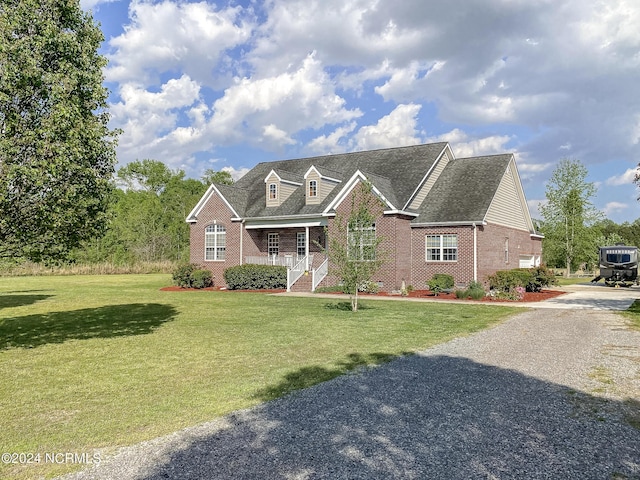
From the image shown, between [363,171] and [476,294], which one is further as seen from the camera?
[363,171]

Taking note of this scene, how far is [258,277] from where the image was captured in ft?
92.8

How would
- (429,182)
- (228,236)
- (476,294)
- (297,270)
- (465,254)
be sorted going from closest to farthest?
1. (476,294)
2. (465,254)
3. (297,270)
4. (429,182)
5. (228,236)

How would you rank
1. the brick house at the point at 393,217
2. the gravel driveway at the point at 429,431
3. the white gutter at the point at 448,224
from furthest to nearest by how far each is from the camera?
the brick house at the point at 393,217 → the white gutter at the point at 448,224 → the gravel driveway at the point at 429,431

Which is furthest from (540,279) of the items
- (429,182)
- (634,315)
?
(634,315)

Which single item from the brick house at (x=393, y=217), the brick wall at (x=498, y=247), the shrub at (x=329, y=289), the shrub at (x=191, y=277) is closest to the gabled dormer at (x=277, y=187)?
the brick house at (x=393, y=217)

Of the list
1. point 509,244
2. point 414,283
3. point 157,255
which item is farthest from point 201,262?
point 157,255

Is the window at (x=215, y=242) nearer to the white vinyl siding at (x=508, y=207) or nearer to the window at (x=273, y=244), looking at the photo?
the window at (x=273, y=244)

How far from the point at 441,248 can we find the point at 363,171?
6778 millimetres

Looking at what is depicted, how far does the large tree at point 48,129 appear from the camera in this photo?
9.23 metres

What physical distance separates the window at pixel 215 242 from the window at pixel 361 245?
51.3 ft

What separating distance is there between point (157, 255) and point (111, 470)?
5272 centimetres

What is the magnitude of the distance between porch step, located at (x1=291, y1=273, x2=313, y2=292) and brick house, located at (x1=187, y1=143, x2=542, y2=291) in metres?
0.06

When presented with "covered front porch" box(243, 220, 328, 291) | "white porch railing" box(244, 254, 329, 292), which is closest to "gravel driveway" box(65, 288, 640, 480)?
"white porch railing" box(244, 254, 329, 292)

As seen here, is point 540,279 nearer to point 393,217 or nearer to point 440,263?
point 440,263
